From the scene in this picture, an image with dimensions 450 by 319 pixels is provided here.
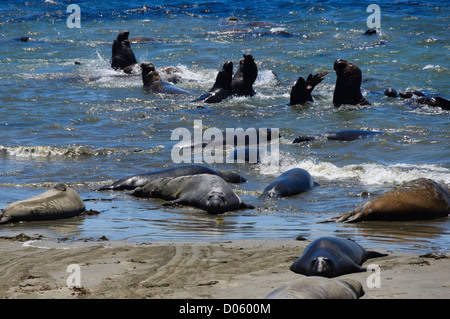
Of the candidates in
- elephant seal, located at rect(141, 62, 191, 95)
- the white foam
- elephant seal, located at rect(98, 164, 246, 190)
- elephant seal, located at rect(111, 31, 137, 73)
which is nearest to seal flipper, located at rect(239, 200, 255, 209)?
elephant seal, located at rect(98, 164, 246, 190)

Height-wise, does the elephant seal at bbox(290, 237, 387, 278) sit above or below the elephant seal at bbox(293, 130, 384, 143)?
below

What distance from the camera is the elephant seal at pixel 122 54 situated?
59.5ft

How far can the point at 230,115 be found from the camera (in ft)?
42.6

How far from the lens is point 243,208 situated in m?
7.03

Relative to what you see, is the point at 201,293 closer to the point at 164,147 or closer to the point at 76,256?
the point at 76,256

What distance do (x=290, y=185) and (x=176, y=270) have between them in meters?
3.58

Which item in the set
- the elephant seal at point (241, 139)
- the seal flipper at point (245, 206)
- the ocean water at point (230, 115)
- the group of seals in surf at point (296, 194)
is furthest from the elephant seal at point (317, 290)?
the elephant seal at point (241, 139)

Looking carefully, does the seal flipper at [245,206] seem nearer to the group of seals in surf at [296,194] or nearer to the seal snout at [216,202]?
the group of seals in surf at [296,194]

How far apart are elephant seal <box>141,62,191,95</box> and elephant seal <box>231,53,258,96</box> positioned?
136 cm

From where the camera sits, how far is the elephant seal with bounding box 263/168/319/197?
766cm

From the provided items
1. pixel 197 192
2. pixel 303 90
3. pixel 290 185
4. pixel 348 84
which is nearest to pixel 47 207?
pixel 197 192

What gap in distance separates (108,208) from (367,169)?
3.59 meters

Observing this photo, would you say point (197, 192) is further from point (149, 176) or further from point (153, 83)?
point (153, 83)

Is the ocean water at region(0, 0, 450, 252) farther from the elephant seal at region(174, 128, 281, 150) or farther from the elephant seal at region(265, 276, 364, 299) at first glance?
the elephant seal at region(265, 276, 364, 299)
